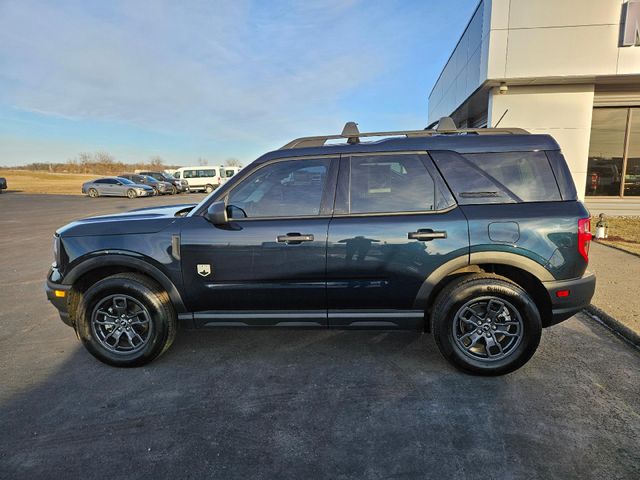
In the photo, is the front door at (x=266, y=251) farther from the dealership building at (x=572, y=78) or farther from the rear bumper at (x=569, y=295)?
the dealership building at (x=572, y=78)

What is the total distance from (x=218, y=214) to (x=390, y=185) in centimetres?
A: 142

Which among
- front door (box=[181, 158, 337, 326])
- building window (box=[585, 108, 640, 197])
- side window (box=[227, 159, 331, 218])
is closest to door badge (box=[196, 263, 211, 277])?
front door (box=[181, 158, 337, 326])

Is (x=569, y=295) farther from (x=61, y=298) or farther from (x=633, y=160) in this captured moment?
(x=633, y=160)

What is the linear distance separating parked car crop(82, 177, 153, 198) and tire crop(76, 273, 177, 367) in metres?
27.0

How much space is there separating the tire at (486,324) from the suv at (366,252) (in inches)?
0.4

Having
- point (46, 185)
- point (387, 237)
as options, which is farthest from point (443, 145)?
point (46, 185)

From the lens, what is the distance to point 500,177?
3.09 metres

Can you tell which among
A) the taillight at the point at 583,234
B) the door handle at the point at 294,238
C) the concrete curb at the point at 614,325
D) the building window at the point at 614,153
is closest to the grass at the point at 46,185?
the building window at the point at 614,153

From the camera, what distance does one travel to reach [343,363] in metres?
3.40

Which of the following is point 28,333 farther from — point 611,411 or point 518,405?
point 611,411

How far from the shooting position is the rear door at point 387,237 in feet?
9.94

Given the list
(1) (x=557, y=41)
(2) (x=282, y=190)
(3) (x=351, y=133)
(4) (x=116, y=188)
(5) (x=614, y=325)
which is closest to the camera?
(2) (x=282, y=190)

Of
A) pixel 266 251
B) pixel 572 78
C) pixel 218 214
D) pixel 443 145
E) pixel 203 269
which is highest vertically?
pixel 572 78

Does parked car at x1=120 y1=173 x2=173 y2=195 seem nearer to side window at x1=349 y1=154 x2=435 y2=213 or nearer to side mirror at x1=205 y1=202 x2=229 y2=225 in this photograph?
side mirror at x1=205 y1=202 x2=229 y2=225
